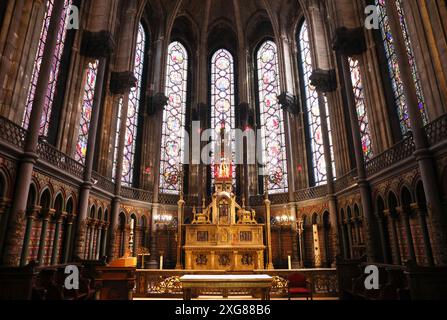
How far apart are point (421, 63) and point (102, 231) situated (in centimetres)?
1580

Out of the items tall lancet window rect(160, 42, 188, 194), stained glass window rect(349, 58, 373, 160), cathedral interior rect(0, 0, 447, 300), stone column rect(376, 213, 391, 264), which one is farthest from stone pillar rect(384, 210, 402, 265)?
tall lancet window rect(160, 42, 188, 194)

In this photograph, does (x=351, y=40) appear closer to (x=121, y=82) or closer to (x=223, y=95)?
(x=223, y=95)

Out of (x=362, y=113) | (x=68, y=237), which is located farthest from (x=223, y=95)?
(x=68, y=237)

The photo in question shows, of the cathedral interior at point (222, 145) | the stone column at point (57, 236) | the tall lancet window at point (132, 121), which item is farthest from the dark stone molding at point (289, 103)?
the stone column at point (57, 236)

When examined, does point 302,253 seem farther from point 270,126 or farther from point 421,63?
point 421,63

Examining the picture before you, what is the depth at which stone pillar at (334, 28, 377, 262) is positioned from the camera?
40.0 feet

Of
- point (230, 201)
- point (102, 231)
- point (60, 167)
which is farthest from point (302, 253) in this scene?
point (60, 167)

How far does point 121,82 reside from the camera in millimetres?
17875

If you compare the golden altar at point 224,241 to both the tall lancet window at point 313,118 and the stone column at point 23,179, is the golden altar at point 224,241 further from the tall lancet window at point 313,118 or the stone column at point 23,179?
the stone column at point 23,179

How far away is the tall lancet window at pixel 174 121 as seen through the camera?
21.9m

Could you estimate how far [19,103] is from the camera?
32.4 feet

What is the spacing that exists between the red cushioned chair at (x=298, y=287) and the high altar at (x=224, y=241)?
19.2 feet

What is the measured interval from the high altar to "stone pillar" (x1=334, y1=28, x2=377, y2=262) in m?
5.78

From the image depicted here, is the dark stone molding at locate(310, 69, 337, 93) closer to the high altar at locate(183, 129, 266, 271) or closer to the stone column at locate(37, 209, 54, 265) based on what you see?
the high altar at locate(183, 129, 266, 271)
